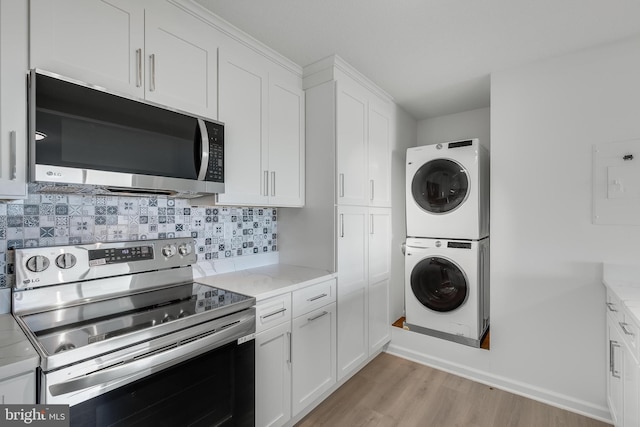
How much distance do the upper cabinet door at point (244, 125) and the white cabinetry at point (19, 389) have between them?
3.46 ft

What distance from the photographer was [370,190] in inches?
103

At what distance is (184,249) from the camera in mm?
1827

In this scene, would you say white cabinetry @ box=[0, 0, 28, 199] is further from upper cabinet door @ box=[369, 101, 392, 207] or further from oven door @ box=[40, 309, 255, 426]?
upper cabinet door @ box=[369, 101, 392, 207]

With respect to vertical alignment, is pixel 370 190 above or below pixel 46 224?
above

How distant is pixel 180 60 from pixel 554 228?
256 cm

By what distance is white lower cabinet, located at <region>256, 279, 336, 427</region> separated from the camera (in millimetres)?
1617

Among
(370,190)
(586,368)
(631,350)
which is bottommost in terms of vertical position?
(586,368)

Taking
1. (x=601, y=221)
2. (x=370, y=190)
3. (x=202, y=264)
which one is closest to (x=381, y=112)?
(x=370, y=190)

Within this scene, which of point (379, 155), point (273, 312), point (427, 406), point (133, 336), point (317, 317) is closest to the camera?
point (133, 336)

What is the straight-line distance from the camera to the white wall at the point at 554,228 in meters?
1.96

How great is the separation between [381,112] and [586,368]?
2396 millimetres

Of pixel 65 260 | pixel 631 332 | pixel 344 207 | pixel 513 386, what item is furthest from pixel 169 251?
pixel 513 386

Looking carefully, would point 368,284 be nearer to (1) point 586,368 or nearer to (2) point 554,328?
(2) point 554,328

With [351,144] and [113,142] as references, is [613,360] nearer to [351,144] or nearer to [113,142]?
[351,144]
